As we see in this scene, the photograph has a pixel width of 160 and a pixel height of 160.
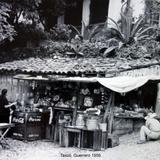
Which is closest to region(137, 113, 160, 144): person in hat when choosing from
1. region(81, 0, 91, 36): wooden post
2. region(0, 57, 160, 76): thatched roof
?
region(0, 57, 160, 76): thatched roof

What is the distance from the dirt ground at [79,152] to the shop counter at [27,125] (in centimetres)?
31

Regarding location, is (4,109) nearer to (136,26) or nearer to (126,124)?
(126,124)

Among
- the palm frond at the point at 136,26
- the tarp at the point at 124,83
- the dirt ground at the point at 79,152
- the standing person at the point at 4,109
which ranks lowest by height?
the dirt ground at the point at 79,152

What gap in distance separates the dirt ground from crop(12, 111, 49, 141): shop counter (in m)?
0.31

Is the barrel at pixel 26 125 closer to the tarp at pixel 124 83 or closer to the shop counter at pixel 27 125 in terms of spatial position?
the shop counter at pixel 27 125

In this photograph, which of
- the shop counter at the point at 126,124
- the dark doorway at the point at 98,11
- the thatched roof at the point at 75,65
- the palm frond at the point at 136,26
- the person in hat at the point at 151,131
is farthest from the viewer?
the dark doorway at the point at 98,11

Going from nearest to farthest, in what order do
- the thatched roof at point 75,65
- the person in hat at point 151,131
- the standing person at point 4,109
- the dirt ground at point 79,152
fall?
the dirt ground at point 79,152, the person in hat at point 151,131, the standing person at point 4,109, the thatched roof at point 75,65

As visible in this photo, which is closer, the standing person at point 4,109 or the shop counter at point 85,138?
the shop counter at point 85,138

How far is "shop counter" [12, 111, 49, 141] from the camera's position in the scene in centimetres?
1190

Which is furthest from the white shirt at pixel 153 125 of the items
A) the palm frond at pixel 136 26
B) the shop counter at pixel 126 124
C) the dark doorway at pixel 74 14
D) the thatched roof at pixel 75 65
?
the dark doorway at pixel 74 14

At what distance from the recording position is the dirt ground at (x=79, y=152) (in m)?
9.25

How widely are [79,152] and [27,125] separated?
2.34 meters

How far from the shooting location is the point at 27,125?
11930 mm

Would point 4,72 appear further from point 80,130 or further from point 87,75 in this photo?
point 80,130
